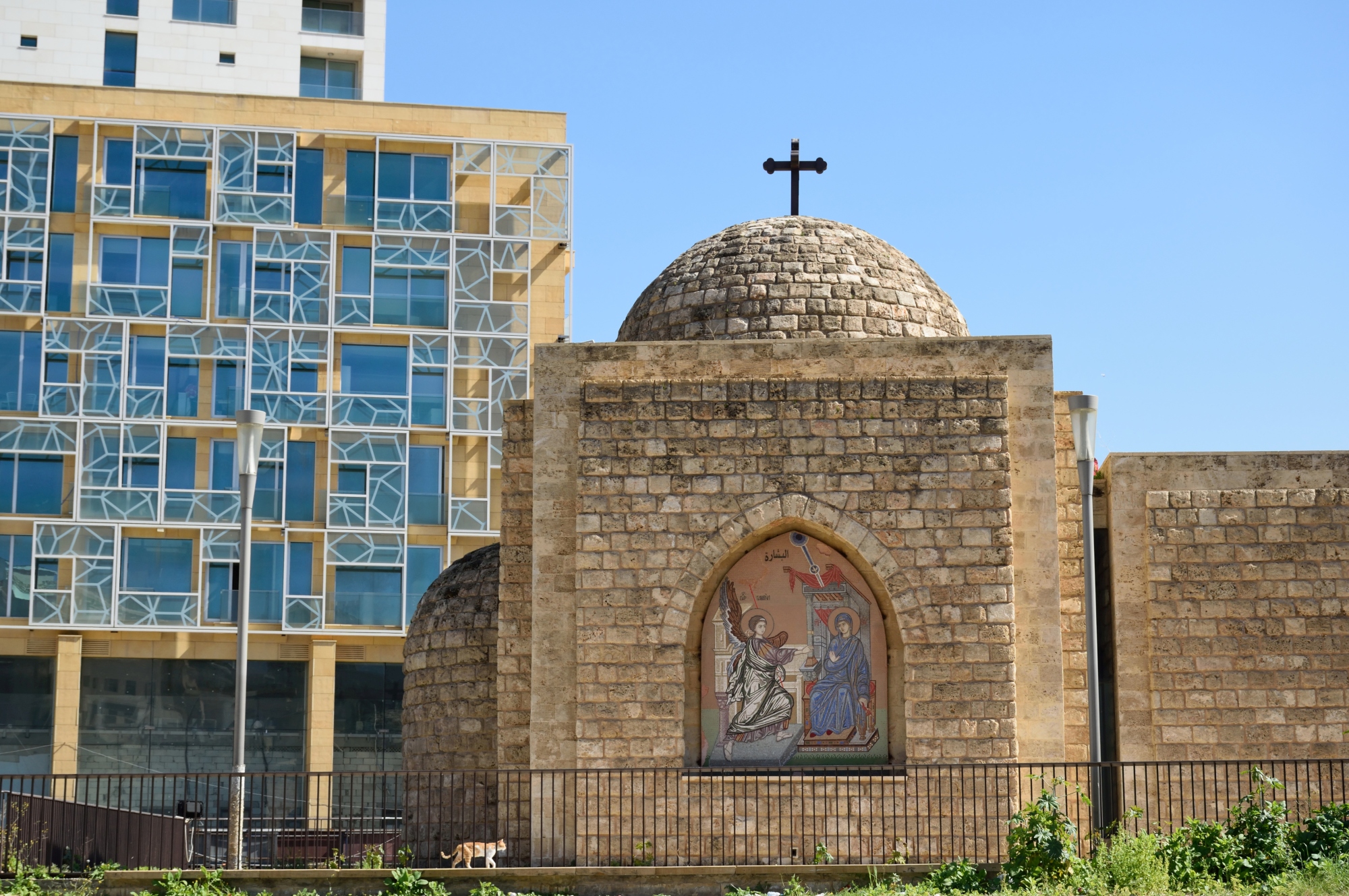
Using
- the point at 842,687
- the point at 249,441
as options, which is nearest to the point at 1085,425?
the point at 842,687

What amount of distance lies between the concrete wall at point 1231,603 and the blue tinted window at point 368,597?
20795 mm

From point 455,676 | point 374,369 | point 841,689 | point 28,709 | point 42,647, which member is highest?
point 374,369

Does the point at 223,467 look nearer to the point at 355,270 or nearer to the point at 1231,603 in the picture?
the point at 355,270

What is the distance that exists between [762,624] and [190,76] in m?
30.0

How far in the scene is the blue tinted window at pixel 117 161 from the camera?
3475 centimetres

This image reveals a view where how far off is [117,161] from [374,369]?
23.9 feet

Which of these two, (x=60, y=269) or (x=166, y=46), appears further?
(x=166, y=46)

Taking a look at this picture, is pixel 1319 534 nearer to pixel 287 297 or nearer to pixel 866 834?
pixel 866 834

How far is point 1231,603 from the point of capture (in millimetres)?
15797

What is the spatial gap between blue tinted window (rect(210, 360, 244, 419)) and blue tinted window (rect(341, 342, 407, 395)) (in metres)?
2.23

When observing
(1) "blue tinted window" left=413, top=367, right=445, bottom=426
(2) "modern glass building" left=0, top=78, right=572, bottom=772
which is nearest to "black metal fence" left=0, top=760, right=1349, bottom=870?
(2) "modern glass building" left=0, top=78, right=572, bottom=772

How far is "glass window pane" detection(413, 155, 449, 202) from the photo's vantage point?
35.8m

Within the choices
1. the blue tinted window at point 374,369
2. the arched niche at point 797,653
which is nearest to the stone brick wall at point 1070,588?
the arched niche at point 797,653

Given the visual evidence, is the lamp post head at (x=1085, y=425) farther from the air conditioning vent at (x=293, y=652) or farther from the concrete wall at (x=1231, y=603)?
the air conditioning vent at (x=293, y=652)
